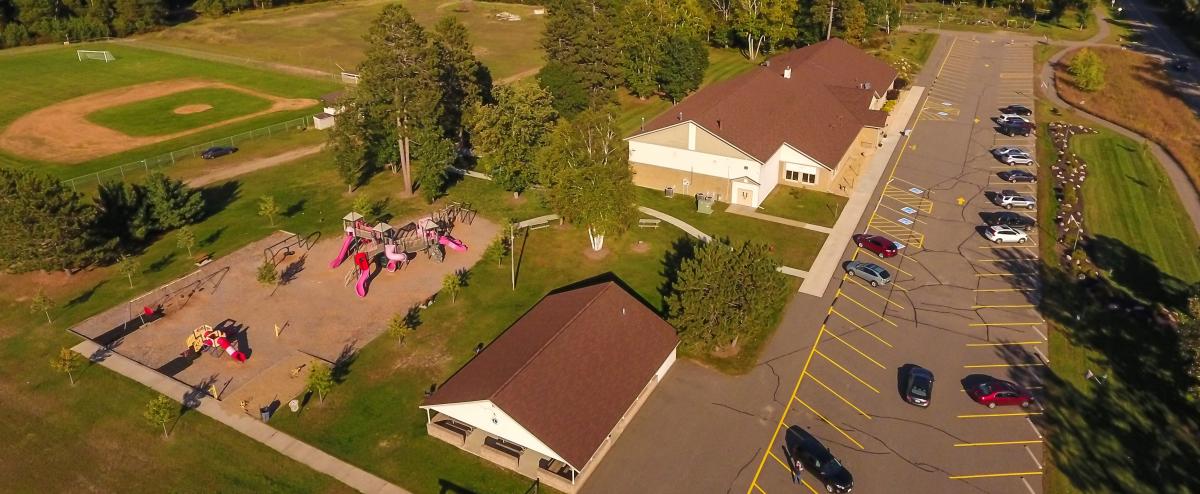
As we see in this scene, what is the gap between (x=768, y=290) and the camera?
155 ft

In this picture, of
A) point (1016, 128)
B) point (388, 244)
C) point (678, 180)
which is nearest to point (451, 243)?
point (388, 244)

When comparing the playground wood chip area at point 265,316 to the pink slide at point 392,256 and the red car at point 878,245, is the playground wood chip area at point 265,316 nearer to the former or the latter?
the pink slide at point 392,256

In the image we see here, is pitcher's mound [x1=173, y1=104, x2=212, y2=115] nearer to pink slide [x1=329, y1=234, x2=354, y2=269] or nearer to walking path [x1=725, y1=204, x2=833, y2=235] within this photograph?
pink slide [x1=329, y1=234, x2=354, y2=269]

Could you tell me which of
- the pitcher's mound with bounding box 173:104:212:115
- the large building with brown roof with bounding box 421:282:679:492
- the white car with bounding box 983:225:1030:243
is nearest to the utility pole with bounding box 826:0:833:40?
the white car with bounding box 983:225:1030:243

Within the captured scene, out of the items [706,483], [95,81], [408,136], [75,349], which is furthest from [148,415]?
[95,81]

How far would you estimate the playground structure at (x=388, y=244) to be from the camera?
5800 centimetres

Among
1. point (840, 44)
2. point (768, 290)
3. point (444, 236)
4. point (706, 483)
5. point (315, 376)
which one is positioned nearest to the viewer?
point (706, 483)

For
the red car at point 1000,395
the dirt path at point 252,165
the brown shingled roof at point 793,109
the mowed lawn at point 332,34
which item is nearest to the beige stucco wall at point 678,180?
the brown shingled roof at point 793,109

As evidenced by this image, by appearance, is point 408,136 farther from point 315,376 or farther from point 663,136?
point 315,376

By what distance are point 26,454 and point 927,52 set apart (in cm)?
13400

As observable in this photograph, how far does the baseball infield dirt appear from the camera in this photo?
88875 millimetres

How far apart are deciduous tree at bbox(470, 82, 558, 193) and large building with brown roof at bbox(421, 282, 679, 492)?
1016 inches

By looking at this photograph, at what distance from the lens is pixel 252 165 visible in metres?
82.1

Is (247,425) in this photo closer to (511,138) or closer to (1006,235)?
(511,138)
